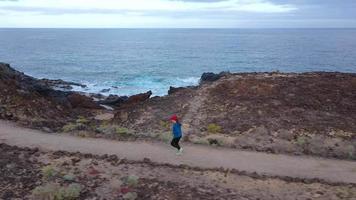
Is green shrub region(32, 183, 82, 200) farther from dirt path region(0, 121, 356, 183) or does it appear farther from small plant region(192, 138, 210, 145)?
small plant region(192, 138, 210, 145)

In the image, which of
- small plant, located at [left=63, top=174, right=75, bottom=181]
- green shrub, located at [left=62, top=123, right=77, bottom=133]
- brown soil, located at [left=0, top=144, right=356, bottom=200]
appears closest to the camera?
brown soil, located at [left=0, top=144, right=356, bottom=200]

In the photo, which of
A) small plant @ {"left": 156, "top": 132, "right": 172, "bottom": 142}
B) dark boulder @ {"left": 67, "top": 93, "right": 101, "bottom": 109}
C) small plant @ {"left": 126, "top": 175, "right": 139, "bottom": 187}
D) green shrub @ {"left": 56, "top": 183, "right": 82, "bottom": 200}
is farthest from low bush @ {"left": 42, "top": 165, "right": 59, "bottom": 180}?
dark boulder @ {"left": 67, "top": 93, "right": 101, "bottom": 109}

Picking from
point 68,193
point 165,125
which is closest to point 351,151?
point 165,125

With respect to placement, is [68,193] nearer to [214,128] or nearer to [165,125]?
[214,128]

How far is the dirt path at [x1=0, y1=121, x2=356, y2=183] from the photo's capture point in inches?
663

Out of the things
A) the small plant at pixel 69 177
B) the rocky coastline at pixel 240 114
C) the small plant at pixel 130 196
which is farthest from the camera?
the rocky coastline at pixel 240 114

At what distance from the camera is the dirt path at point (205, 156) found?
55.2ft

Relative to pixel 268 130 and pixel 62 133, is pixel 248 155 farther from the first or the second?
pixel 62 133

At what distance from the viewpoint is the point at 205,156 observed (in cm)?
1812

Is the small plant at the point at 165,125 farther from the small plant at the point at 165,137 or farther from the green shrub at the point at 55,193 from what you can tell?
the green shrub at the point at 55,193

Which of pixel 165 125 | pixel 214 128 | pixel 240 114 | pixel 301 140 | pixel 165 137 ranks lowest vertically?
pixel 165 125

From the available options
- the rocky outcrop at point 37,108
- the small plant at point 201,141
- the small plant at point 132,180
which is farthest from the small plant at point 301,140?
the rocky outcrop at point 37,108

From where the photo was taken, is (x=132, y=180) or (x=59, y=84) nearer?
(x=132, y=180)

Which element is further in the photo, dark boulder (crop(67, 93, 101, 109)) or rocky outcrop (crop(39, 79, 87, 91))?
rocky outcrop (crop(39, 79, 87, 91))
